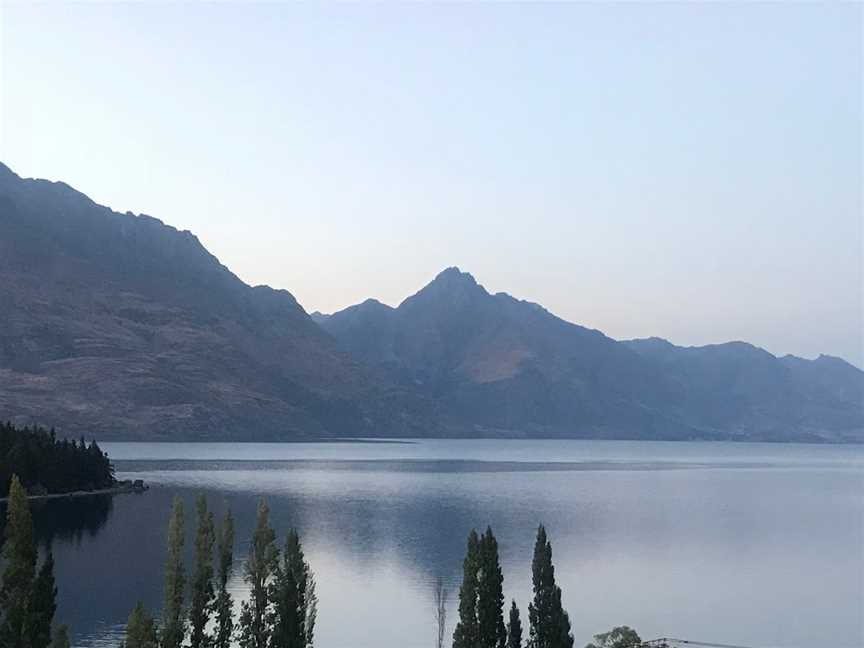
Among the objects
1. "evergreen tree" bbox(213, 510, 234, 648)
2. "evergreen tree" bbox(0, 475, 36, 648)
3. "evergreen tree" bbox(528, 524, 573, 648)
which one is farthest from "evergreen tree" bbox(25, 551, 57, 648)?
"evergreen tree" bbox(528, 524, 573, 648)

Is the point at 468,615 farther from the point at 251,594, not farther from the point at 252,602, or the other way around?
the point at 252,602

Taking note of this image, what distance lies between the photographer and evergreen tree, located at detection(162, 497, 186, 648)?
72438 mm

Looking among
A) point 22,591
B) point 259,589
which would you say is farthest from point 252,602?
point 22,591

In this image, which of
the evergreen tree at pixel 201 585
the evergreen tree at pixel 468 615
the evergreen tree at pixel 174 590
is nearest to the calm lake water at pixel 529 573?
the evergreen tree at pixel 201 585

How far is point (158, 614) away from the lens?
10100 cm

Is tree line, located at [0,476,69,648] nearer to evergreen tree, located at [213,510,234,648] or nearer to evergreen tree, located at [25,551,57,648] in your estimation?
evergreen tree, located at [25,551,57,648]

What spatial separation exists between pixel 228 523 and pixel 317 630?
16.7 meters

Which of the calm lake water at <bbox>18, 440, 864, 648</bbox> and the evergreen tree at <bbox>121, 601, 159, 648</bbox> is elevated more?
the evergreen tree at <bbox>121, 601, 159, 648</bbox>

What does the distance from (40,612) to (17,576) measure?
102 inches

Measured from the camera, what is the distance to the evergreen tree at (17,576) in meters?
59.8

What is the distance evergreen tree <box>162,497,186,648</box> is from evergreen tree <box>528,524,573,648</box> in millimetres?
25926

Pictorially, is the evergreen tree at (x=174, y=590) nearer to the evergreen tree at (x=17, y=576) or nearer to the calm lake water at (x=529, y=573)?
the evergreen tree at (x=17, y=576)

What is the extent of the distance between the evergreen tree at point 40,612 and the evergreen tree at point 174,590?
10532mm

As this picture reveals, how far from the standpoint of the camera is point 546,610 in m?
78.1
